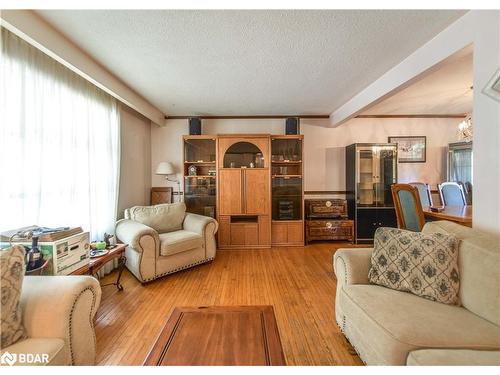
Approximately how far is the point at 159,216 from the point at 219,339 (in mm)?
2334

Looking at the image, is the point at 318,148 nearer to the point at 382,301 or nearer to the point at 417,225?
the point at 417,225

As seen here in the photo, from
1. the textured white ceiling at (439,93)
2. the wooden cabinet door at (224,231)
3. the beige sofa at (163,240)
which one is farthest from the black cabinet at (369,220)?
the beige sofa at (163,240)

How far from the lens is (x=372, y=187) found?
3.94 meters

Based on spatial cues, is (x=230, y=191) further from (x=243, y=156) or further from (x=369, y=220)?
(x=369, y=220)

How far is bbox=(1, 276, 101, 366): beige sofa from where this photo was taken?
3.35 ft

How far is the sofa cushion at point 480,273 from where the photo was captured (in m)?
1.18

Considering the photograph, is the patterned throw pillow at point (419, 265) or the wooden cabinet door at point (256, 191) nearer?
the patterned throw pillow at point (419, 265)

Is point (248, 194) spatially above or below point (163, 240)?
above

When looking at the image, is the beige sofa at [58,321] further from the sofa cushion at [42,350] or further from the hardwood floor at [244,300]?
the hardwood floor at [244,300]

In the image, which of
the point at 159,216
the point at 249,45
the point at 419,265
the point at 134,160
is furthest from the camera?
the point at 134,160

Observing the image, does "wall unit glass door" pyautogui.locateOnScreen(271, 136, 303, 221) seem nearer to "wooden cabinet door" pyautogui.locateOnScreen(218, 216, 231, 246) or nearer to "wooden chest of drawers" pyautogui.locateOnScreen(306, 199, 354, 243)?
"wooden chest of drawers" pyautogui.locateOnScreen(306, 199, 354, 243)

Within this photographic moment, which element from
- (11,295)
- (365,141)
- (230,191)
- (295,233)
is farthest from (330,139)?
(11,295)

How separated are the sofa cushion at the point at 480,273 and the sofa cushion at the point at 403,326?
0.06 metres

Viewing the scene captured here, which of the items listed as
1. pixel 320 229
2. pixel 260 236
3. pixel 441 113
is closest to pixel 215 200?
pixel 260 236
